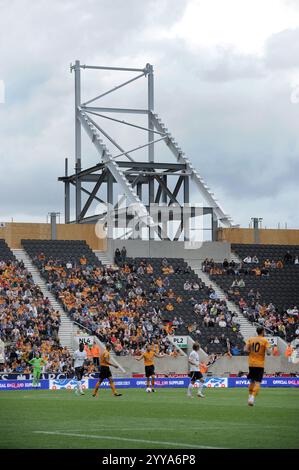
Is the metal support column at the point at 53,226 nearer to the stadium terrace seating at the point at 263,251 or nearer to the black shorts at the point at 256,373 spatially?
the stadium terrace seating at the point at 263,251

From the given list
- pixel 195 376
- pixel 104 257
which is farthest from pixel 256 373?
pixel 104 257

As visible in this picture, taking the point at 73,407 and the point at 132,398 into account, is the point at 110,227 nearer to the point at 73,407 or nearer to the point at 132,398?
the point at 132,398

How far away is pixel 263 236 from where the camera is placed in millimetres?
73562

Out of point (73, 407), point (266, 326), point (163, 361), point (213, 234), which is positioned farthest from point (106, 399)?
point (213, 234)

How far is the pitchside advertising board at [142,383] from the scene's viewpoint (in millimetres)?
45250

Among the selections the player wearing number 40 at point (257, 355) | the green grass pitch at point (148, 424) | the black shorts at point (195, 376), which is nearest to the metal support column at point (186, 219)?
the black shorts at point (195, 376)

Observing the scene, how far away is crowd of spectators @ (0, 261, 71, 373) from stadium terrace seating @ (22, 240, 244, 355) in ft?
5.71

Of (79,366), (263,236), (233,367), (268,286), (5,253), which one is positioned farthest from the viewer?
(263,236)

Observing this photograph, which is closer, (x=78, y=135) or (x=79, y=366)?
(x=79, y=366)

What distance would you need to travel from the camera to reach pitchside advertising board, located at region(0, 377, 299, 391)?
1781 inches

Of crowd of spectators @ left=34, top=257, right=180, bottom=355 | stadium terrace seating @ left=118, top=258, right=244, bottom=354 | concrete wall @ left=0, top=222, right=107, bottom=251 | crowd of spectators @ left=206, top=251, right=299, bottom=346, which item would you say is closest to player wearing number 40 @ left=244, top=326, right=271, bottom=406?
crowd of spectators @ left=34, top=257, right=180, bottom=355

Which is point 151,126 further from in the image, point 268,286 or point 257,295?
point 257,295

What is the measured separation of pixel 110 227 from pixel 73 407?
127 ft

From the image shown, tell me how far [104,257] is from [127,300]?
654cm
